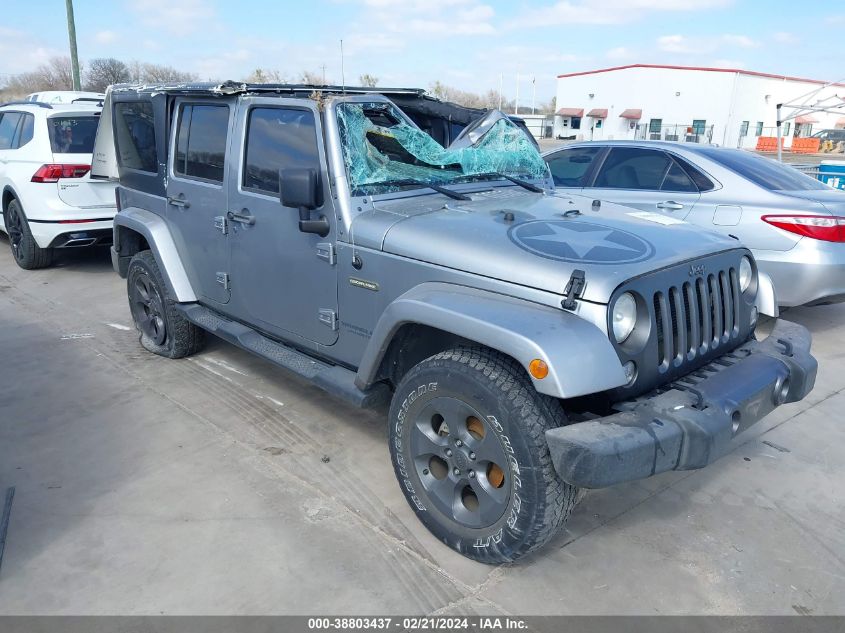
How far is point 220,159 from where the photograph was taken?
411 cm

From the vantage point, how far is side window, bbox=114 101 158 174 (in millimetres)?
4797

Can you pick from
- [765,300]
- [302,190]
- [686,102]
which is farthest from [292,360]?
[686,102]

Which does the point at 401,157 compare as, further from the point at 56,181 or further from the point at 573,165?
the point at 56,181

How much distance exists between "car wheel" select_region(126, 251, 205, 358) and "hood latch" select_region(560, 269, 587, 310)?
3210mm

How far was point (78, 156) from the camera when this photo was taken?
23.6 feet

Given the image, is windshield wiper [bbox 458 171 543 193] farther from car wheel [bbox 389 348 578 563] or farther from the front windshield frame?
car wheel [bbox 389 348 578 563]

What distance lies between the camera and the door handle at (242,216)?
386cm

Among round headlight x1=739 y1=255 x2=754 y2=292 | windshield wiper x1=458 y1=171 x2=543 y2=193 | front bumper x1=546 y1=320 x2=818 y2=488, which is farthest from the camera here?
windshield wiper x1=458 y1=171 x2=543 y2=193

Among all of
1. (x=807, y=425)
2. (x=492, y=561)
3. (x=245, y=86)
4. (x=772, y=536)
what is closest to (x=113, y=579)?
(x=492, y=561)

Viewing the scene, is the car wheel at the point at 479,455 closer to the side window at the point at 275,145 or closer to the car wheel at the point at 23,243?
the side window at the point at 275,145

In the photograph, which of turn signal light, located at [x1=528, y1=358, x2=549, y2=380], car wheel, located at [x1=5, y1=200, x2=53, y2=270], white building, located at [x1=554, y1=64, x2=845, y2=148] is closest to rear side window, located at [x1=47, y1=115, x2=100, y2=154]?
car wheel, located at [x1=5, y1=200, x2=53, y2=270]

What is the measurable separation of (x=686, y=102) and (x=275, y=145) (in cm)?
5327

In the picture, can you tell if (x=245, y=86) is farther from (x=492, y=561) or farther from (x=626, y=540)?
(x=626, y=540)

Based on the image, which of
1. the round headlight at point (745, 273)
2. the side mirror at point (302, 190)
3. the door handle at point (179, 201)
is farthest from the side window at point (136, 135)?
the round headlight at point (745, 273)
